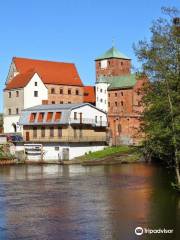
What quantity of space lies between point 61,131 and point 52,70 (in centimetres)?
2695

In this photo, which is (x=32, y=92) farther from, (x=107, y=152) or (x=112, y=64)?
(x=112, y=64)

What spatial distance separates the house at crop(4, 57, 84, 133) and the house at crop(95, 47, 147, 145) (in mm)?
6408

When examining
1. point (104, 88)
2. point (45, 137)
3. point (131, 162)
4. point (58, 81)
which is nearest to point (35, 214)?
point (131, 162)

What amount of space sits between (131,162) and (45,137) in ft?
49.2

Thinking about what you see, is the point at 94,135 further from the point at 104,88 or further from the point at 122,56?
the point at 122,56

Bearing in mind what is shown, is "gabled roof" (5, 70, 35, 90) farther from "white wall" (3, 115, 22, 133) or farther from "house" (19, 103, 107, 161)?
"house" (19, 103, 107, 161)

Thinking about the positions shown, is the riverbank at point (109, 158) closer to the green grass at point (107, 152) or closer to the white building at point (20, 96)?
the green grass at point (107, 152)

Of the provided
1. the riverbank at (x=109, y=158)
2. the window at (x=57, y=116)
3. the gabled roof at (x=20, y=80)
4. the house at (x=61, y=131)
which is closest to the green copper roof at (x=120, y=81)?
the gabled roof at (x=20, y=80)

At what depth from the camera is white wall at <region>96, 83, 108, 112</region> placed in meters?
114

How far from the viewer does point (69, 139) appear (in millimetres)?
84750

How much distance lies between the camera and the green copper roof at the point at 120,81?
112 metres

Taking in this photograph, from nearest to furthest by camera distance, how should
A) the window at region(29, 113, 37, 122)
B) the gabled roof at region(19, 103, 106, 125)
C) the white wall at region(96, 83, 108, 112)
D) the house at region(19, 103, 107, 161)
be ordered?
the house at region(19, 103, 107, 161) → the gabled roof at region(19, 103, 106, 125) → the window at region(29, 113, 37, 122) → the white wall at region(96, 83, 108, 112)

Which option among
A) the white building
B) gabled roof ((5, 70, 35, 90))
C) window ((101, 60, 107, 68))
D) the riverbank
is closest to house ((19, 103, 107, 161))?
the riverbank

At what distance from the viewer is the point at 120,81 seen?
4537 inches
